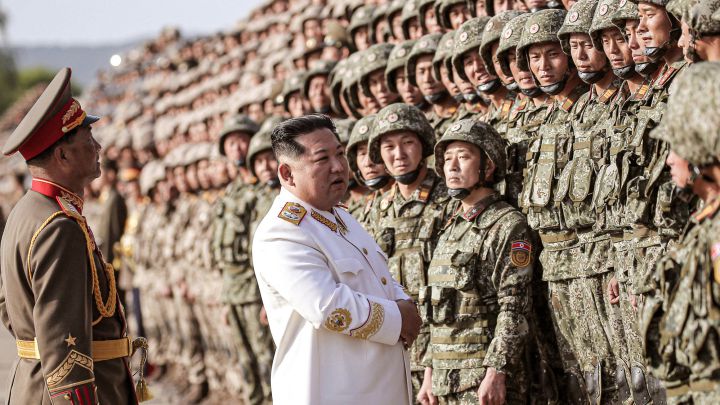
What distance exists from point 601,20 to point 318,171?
6.95 ft

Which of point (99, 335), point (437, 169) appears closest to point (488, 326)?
point (437, 169)

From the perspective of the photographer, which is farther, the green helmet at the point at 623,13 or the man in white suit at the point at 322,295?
the green helmet at the point at 623,13

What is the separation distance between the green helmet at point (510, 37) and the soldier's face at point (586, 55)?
0.60m

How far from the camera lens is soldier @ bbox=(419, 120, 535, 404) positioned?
6289 mm

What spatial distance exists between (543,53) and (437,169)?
958 mm

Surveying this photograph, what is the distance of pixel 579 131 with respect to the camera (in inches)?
255

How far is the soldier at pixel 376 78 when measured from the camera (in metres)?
9.20

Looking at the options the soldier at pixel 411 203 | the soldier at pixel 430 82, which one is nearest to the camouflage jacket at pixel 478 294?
the soldier at pixel 411 203

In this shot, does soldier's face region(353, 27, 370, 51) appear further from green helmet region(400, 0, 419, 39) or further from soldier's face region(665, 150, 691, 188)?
soldier's face region(665, 150, 691, 188)

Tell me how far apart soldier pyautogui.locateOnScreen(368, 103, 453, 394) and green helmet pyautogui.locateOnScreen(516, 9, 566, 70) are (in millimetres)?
848

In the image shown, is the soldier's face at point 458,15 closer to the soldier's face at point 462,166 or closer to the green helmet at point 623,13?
the soldier's face at point 462,166

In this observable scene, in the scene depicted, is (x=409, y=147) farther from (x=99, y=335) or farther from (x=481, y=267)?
(x=99, y=335)

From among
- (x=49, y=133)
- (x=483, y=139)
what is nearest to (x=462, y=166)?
(x=483, y=139)

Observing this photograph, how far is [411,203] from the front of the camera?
733cm
